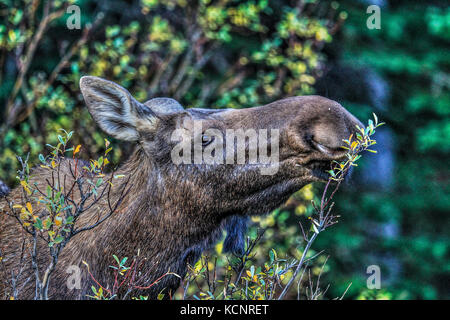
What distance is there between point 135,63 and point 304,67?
219cm

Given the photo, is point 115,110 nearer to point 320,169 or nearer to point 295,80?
point 320,169

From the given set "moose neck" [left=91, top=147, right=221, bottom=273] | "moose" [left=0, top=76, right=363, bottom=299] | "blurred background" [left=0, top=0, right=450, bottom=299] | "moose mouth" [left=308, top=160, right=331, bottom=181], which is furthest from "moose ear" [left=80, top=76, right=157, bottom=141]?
"blurred background" [left=0, top=0, right=450, bottom=299]

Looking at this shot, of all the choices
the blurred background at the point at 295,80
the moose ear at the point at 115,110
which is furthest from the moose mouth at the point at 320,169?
the moose ear at the point at 115,110

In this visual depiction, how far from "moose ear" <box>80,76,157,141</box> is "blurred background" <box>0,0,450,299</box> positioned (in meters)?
1.37

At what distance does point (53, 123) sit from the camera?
286 inches

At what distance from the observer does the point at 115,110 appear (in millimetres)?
3973

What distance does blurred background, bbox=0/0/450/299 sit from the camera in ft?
23.7

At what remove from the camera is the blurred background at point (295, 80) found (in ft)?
23.7

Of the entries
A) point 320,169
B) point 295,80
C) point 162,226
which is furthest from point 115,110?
point 295,80

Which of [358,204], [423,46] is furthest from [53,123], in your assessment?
[423,46]

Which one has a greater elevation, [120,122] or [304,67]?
[120,122]

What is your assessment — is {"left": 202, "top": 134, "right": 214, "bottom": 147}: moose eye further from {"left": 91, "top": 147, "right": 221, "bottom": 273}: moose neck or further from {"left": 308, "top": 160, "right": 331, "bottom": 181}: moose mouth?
{"left": 308, "top": 160, "right": 331, "bottom": 181}: moose mouth

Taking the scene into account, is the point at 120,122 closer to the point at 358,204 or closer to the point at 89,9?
the point at 89,9

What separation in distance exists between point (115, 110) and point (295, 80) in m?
4.25
